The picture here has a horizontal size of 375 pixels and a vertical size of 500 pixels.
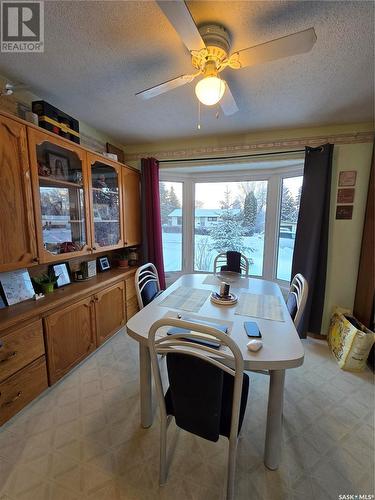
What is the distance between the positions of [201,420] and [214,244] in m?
2.41

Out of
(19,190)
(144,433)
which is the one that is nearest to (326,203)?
(144,433)

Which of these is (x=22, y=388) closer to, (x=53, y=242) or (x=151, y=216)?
(x=53, y=242)

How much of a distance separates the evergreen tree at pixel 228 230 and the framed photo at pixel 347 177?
3.87 ft

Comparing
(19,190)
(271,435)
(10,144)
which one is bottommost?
(271,435)

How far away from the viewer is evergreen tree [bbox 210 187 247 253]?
3057 millimetres

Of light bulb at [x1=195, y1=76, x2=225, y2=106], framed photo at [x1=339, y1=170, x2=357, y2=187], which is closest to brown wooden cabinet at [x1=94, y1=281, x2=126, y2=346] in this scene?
light bulb at [x1=195, y1=76, x2=225, y2=106]

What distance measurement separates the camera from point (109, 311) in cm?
235

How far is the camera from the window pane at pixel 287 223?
266 centimetres

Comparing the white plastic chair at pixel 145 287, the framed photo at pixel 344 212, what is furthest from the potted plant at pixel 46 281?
the framed photo at pixel 344 212

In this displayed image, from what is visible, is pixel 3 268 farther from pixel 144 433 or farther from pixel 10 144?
pixel 144 433

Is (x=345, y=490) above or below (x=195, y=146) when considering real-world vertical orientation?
below

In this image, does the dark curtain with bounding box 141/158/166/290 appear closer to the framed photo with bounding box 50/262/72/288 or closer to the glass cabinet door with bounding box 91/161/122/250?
the glass cabinet door with bounding box 91/161/122/250

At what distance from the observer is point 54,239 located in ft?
6.09

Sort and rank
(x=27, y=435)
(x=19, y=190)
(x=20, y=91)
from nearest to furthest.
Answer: (x=27, y=435), (x=19, y=190), (x=20, y=91)
